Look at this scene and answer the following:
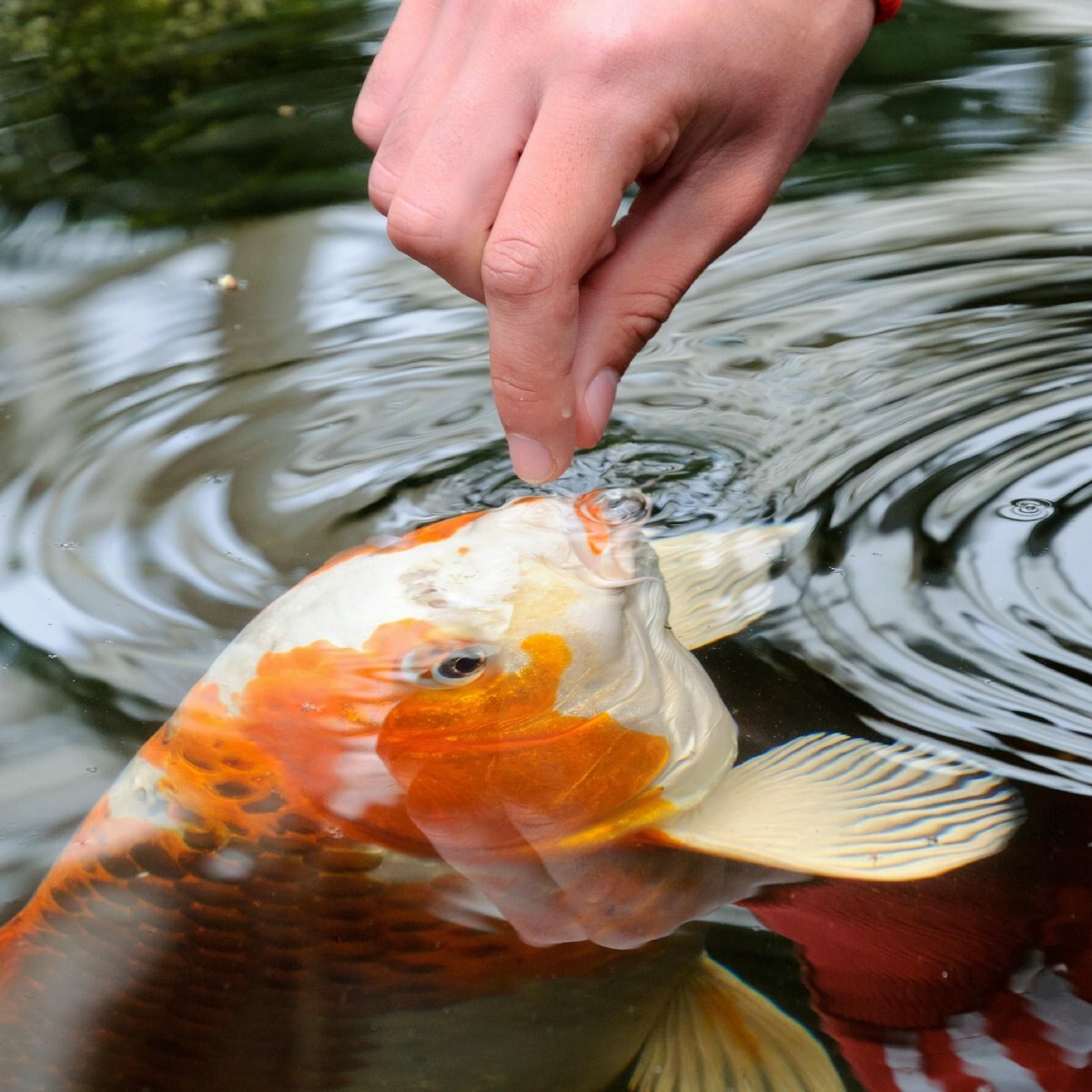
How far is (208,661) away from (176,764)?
196 mm

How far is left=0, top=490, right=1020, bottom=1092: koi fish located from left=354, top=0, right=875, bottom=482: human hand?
201 mm

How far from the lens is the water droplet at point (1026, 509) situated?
151 centimetres

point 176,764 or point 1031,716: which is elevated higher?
point 176,764

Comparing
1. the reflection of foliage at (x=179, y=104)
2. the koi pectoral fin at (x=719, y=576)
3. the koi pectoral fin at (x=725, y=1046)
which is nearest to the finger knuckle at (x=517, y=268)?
the koi pectoral fin at (x=719, y=576)

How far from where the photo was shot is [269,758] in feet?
4.00

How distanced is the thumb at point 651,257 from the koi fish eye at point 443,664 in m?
0.24

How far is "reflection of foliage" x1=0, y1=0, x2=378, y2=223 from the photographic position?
2.71 metres

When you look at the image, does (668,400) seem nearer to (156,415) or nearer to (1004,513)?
(1004,513)

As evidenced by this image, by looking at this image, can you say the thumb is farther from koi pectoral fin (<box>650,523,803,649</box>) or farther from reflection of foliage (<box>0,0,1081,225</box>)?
reflection of foliage (<box>0,0,1081,225</box>)

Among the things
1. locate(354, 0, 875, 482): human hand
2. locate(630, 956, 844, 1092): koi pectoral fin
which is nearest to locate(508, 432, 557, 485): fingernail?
locate(354, 0, 875, 482): human hand

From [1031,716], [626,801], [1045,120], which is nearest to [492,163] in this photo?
[626,801]

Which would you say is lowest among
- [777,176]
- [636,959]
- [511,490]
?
[636,959]

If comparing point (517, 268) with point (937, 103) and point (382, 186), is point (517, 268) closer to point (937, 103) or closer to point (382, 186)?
point (382, 186)

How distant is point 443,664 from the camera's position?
1231 millimetres
